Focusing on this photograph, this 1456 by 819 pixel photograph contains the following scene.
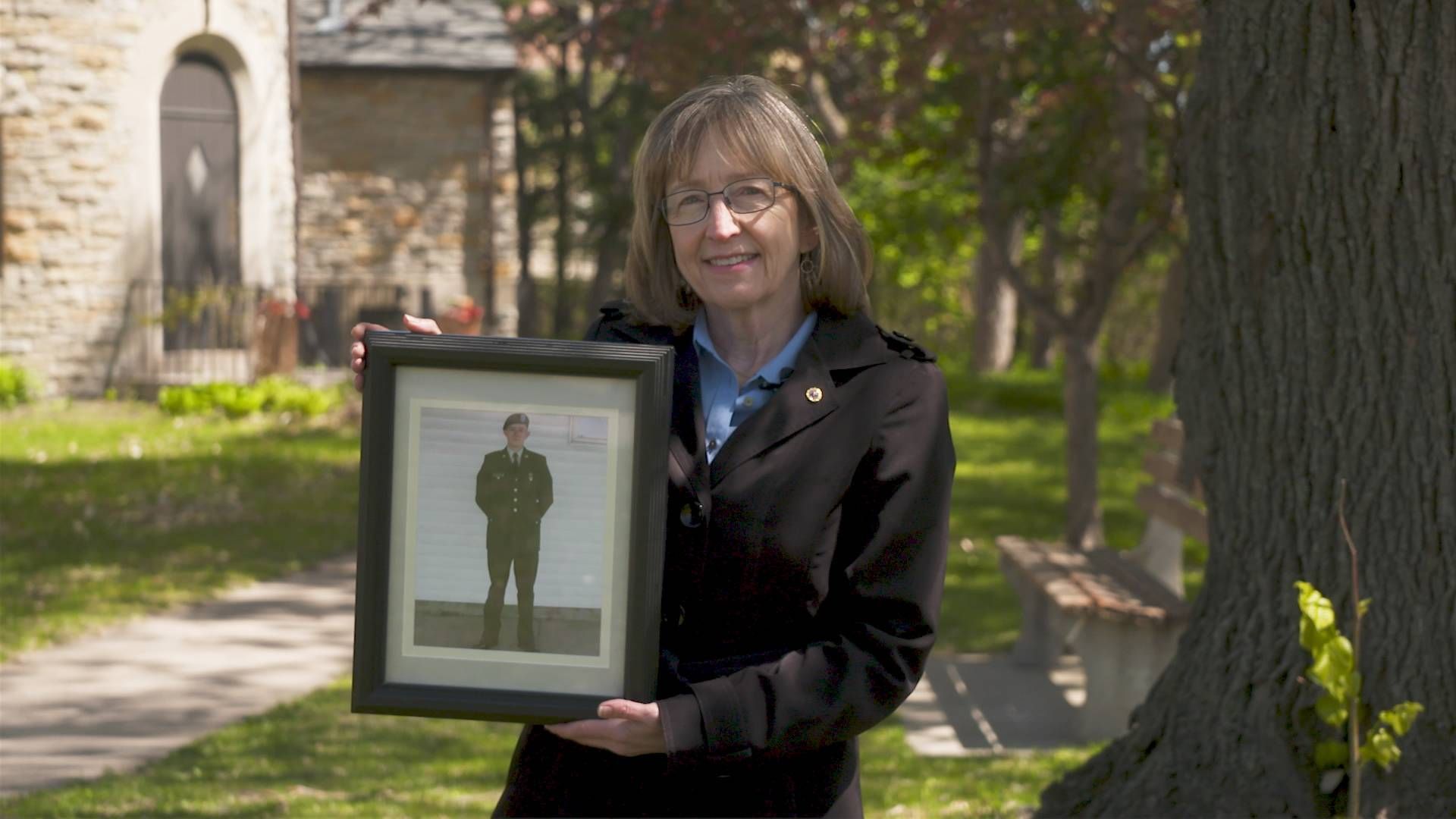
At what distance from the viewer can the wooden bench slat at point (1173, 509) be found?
22.3 feet

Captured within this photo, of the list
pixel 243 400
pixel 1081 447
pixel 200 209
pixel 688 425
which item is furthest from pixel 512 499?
pixel 200 209

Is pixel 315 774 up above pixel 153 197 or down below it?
below

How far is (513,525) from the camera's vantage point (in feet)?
7.00

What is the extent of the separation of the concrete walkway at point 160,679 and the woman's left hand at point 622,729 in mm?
3824

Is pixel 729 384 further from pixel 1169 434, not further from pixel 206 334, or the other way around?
pixel 206 334

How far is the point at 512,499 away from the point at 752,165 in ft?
1.88

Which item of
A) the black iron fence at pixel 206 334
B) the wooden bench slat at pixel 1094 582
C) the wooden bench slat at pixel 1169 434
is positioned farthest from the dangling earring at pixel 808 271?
the black iron fence at pixel 206 334

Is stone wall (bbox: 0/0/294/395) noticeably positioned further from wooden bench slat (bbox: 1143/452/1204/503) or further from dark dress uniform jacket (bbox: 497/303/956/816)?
dark dress uniform jacket (bbox: 497/303/956/816)

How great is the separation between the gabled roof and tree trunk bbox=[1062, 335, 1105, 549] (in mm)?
12811

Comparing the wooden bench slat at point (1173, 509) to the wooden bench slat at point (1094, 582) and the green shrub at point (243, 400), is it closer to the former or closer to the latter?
the wooden bench slat at point (1094, 582)

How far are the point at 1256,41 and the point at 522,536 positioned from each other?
8.79 feet

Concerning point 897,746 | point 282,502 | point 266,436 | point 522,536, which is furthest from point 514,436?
point 266,436

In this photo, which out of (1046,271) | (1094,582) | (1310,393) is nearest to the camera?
(1310,393)

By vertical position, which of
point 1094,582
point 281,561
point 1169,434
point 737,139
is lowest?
point 281,561
